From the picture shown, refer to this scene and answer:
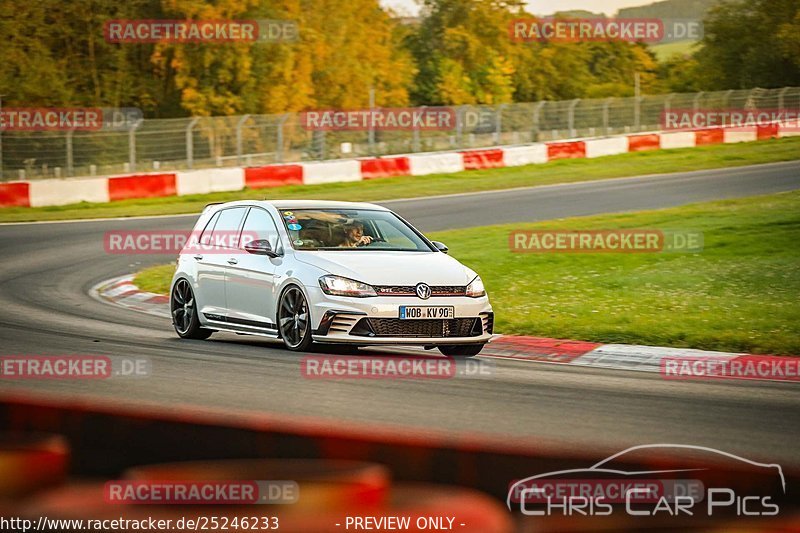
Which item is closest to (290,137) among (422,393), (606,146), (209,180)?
(209,180)

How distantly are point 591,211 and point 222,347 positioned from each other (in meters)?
15.1

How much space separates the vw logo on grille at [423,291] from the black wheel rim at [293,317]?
1035 millimetres

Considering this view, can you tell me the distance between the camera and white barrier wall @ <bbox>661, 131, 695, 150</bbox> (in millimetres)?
43531

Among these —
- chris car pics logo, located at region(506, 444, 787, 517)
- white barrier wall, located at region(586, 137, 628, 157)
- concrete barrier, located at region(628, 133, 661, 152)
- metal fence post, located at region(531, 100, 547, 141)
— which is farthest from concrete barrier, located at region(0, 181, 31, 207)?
chris car pics logo, located at region(506, 444, 787, 517)

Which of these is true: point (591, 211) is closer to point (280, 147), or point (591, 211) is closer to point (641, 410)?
point (280, 147)

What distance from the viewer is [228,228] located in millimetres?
13391

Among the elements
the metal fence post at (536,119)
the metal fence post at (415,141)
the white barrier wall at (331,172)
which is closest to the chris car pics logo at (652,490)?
the white barrier wall at (331,172)

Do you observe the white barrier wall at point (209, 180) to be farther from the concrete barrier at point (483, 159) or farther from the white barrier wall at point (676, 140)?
the white barrier wall at point (676, 140)

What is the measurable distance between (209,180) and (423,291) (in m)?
22.6

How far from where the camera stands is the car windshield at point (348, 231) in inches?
483

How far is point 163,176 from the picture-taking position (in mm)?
32531

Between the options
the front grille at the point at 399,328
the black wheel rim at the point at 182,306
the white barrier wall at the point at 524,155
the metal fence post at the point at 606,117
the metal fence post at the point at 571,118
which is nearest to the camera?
the front grille at the point at 399,328

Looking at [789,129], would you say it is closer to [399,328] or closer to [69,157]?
[69,157]

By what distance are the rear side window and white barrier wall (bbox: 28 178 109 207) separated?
701 inches
